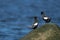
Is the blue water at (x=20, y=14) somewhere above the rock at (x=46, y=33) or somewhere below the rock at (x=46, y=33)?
below

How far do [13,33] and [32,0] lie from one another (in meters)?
17.6

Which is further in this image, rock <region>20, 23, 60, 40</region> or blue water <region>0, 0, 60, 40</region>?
blue water <region>0, 0, 60, 40</region>

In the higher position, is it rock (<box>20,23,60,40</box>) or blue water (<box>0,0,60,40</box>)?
rock (<box>20,23,60,40</box>)

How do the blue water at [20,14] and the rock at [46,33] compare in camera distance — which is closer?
the rock at [46,33]

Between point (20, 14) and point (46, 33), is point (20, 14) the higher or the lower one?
the lower one

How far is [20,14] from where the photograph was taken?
29.6m

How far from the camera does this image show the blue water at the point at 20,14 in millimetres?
21266

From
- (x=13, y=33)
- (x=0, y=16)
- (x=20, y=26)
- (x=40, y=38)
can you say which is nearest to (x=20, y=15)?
(x=0, y=16)

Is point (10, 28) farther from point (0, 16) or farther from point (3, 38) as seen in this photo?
point (0, 16)

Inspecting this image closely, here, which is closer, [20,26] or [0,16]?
[20,26]

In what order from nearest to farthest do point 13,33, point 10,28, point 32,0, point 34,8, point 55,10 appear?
point 13,33 → point 10,28 → point 55,10 → point 34,8 → point 32,0

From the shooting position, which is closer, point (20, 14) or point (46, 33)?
point (46, 33)

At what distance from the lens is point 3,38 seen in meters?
19.6

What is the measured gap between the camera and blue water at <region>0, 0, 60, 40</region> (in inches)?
837
